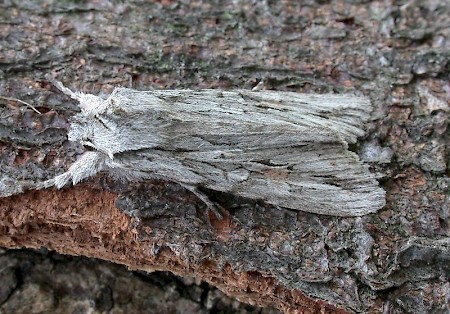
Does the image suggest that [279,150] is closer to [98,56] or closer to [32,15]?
[98,56]

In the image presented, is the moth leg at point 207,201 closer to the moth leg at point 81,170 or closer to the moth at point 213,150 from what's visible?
the moth at point 213,150

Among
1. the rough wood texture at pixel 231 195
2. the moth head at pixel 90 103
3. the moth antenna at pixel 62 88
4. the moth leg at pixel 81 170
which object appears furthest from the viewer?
the moth antenna at pixel 62 88

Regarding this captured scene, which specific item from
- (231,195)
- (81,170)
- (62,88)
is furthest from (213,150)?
(62,88)

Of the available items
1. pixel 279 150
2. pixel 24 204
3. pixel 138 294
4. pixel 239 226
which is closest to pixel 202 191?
pixel 239 226

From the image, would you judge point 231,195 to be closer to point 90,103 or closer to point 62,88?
point 90,103

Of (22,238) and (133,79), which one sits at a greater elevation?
(133,79)

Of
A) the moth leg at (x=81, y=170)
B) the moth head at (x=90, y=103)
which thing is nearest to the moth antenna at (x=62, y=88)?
the moth head at (x=90, y=103)
